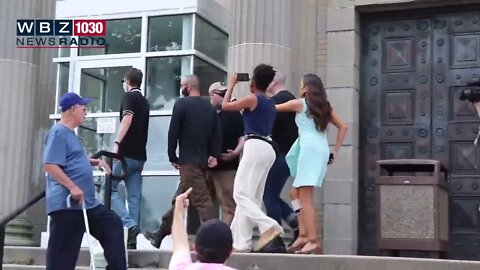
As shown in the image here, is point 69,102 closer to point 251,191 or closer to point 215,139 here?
point 251,191

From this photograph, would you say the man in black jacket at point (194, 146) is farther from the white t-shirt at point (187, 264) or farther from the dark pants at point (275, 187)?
the white t-shirt at point (187, 264)

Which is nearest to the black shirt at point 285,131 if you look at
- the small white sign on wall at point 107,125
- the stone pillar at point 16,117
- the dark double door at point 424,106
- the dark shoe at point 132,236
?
the dark shoe at point 132,236

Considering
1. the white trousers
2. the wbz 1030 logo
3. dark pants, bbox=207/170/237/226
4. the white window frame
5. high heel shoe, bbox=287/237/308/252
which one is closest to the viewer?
the white trousers

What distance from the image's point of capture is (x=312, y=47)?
11.7 metres

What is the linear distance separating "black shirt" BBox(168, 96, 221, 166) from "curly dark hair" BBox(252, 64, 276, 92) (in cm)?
76

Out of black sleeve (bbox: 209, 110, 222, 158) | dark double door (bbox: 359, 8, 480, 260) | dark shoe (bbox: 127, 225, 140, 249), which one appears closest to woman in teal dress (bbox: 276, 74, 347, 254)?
black sleeve (bbox: 209, 110, 222, 158)

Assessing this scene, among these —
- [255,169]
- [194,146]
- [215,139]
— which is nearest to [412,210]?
[255,169]

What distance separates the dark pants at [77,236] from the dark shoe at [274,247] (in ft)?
5.68

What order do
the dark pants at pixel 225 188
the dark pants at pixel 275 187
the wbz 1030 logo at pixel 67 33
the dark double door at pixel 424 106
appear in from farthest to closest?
1. the wbz 1030 logo at pixel 67 33
2. the dark double door at pixel 424 106
3. the dark pants at pixel 225 188
4. the dark pants at pixel 275 187

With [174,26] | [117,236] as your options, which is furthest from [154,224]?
[117,236]

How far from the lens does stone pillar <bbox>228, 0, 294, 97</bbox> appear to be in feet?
35.6

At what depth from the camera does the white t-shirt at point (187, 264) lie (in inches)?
154

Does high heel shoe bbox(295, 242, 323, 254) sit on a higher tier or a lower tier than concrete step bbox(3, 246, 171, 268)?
higher

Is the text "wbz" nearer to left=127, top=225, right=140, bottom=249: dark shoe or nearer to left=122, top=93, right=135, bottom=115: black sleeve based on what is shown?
left=122, top=93, right=135, bottom=115: black sleeve
